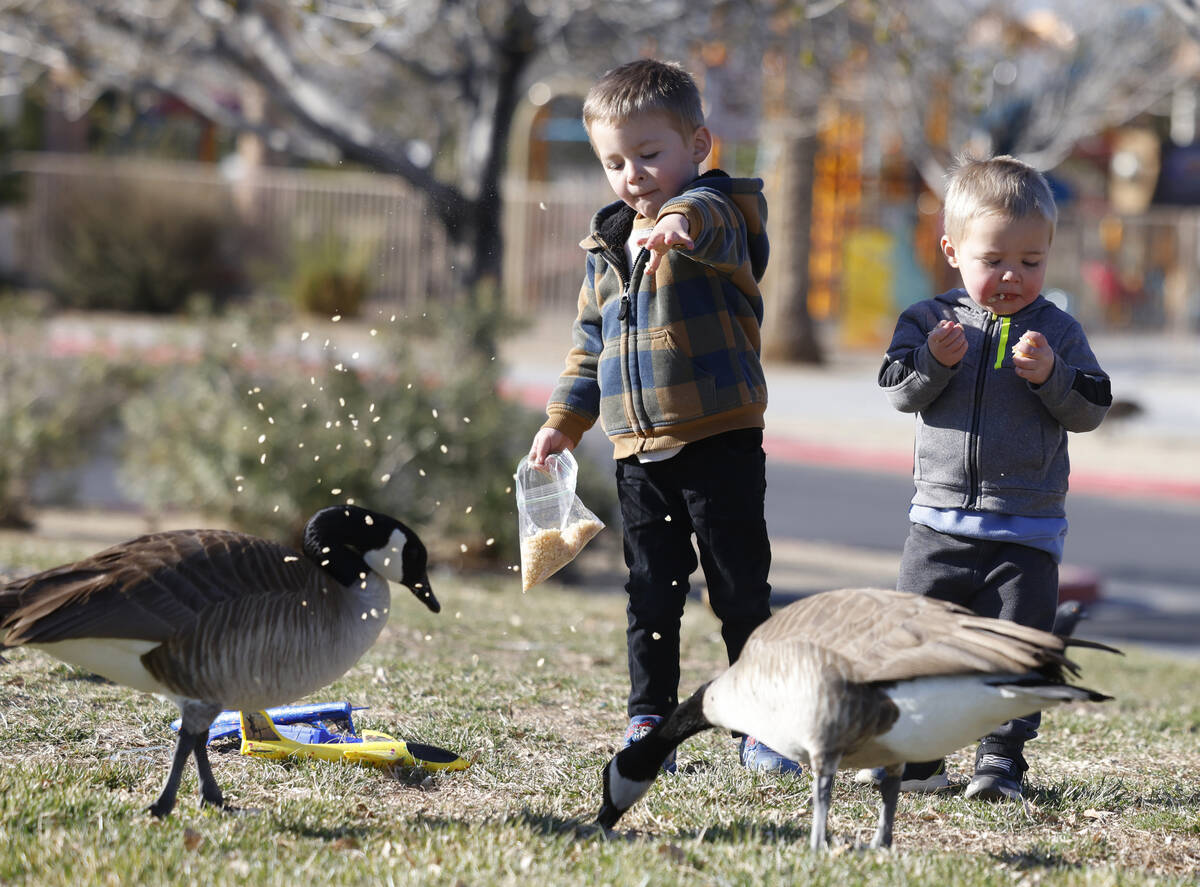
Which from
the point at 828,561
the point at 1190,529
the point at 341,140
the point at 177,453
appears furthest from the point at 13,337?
the point at 1190,529

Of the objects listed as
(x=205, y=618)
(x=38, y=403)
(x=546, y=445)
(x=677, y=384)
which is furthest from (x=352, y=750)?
(x=38, y=403)

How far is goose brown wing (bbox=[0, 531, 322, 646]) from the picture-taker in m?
3.07

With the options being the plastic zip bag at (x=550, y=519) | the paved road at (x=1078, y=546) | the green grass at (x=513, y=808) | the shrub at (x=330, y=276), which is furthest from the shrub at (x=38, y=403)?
the shrub at (x=330, y=276)

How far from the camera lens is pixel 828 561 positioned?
10367 millimetres

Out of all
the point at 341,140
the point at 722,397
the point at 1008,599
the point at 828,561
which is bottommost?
the point at 828,561

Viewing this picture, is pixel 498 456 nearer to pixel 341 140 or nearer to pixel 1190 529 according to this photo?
pixel 341 140

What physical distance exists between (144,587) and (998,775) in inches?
92.6

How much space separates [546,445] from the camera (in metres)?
4.01

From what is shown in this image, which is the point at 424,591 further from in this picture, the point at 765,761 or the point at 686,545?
the point at 765,761

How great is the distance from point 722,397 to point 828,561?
6.82 metres

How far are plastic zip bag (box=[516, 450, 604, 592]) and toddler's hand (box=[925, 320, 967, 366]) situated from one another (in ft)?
3.56

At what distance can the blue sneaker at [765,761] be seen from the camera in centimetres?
402

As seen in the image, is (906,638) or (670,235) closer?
(906,638)

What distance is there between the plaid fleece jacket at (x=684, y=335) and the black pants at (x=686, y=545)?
88mm
